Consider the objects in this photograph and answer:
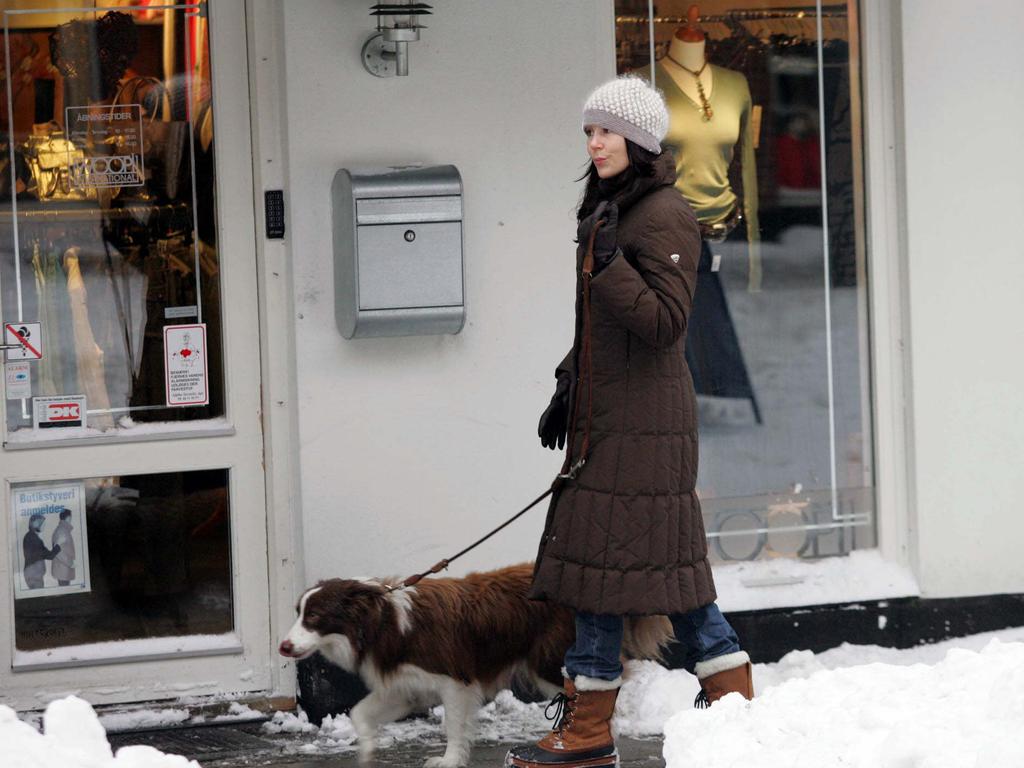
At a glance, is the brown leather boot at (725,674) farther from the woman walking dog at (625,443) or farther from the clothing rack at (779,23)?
the clothing rack at (779,23)

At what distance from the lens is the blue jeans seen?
4590 mm

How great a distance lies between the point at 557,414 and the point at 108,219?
1.93m

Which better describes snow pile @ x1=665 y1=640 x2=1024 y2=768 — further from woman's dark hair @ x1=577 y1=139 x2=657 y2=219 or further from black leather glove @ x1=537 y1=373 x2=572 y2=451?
woman's dark hair @ x1=577 y1=139 x2=657 y2=219

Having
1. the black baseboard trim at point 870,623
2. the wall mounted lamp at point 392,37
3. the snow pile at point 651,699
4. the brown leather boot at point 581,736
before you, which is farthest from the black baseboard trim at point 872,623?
the wall mounted lamp at point 392,37

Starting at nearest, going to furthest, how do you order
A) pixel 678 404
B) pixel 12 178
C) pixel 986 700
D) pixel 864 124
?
1. pixel 986 700
2. pixel 678 404
3. pixel 12 178
4. pixel 864 124

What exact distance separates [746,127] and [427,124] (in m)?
1.32

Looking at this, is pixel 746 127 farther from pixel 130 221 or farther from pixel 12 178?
pixel 12 178

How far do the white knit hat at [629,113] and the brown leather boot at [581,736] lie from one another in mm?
1563

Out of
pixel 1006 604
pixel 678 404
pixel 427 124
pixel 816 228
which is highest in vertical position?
pixel 427 124

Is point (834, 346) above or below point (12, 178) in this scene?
below

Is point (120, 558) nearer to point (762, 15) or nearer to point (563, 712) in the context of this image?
point (563, 712)

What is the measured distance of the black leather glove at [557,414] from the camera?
15.2 feet

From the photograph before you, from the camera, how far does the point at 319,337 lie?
5512 mm

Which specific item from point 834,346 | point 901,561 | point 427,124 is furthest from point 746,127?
point 901,561
